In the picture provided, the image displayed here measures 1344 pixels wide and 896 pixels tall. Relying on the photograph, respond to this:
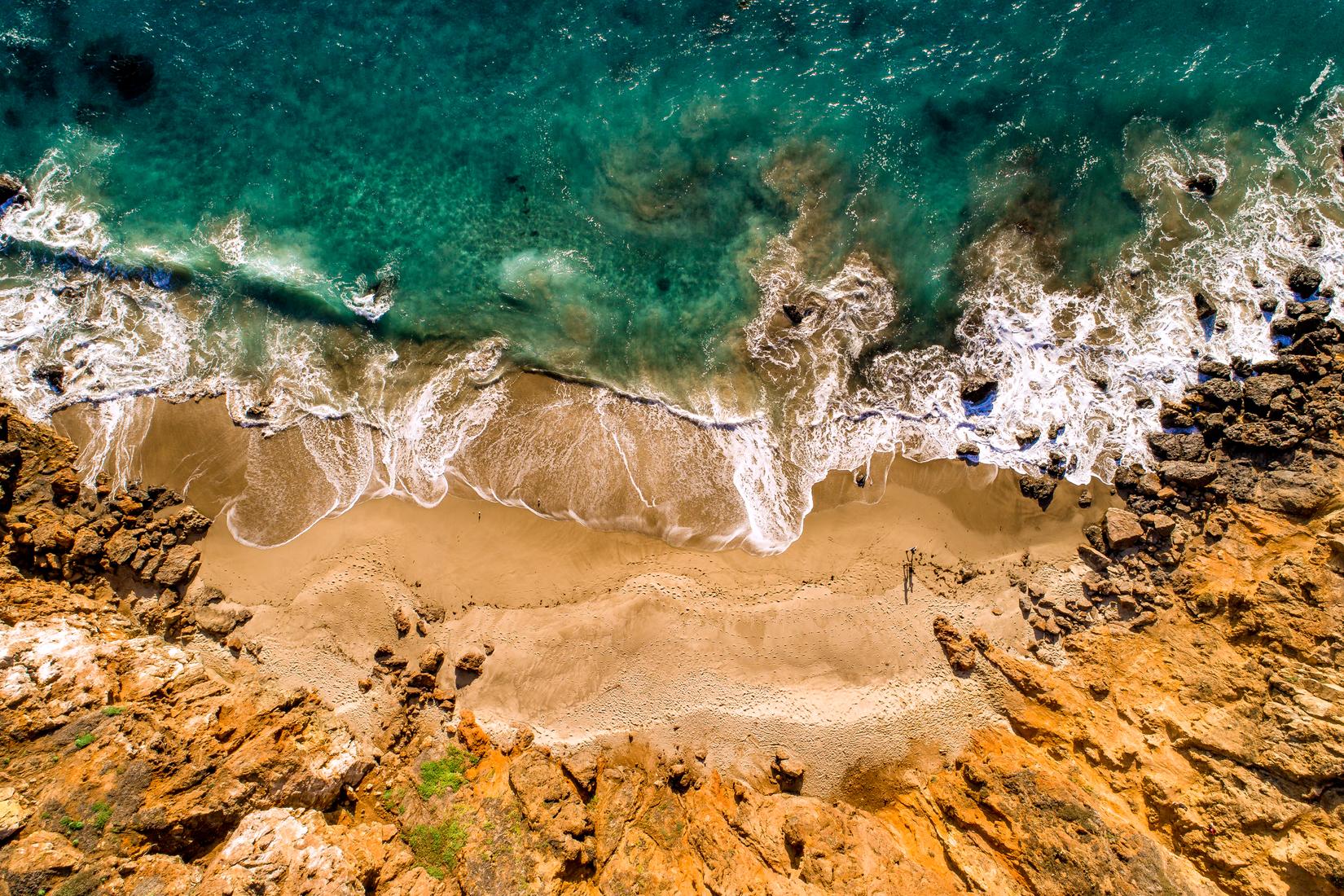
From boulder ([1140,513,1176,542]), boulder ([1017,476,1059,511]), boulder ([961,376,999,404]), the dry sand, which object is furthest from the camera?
boulder ([961,376,999,404])

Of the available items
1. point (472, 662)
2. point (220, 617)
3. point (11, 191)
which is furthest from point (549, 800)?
point (11, 191)

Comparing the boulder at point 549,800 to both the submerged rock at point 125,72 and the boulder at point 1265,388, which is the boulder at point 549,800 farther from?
the submerged rock at point 125,72

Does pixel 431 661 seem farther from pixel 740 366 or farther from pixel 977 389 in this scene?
pixel 977 389

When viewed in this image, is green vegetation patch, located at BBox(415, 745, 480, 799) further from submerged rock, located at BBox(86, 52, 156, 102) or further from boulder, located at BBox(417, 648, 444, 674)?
submerged rock, located at BBox(86, 52, 156, 102)

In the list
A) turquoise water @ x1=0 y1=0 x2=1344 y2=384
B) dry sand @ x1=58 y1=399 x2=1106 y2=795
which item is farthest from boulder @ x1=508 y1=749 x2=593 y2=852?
turquoise water @ x1=0 y1=0 x2=1344 y2=384

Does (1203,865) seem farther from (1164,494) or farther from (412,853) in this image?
(412,853)

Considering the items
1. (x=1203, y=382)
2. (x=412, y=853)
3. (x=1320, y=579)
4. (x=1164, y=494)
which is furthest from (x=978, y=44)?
(x=412, y=853)
